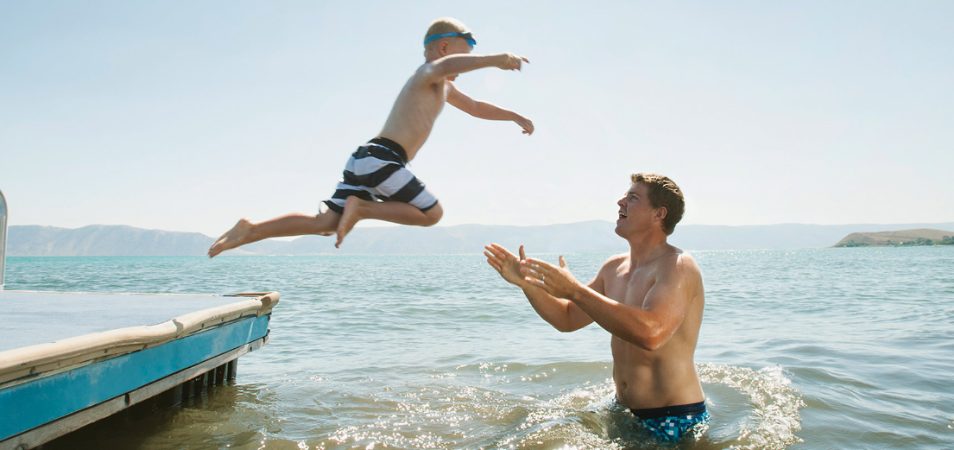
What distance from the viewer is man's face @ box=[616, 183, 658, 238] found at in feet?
14.3

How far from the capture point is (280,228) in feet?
13.3

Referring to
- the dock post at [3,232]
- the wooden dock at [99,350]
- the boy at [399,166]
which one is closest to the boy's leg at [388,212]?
the boy at [399,166]

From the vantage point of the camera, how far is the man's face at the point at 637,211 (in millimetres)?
4371

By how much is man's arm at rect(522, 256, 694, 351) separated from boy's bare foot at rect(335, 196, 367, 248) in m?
1.00

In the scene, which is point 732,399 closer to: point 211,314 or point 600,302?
point 600,302

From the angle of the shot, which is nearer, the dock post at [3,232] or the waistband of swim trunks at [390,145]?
the waistband of swim trunks at [390,145]

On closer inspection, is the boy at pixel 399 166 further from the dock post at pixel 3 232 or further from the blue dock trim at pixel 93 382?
the dock post at pixel 3 232

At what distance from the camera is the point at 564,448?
4.93 meters

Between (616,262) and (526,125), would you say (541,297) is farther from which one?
(526,125)

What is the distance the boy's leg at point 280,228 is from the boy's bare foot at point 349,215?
0.38 ft

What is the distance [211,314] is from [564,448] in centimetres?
298

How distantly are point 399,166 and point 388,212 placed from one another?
275 millimetres

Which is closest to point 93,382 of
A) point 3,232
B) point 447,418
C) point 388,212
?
point 388,212

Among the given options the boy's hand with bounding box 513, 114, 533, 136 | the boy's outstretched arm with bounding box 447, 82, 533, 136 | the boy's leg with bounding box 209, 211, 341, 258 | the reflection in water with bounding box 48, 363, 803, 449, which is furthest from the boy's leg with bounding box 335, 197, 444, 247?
the reflection in water with bounding box 48, 363, 803, 449
